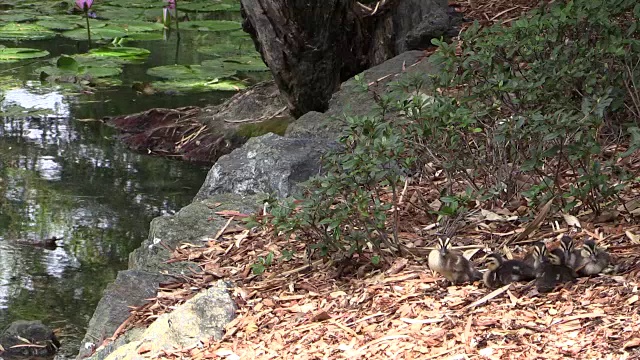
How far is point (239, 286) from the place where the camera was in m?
4.27

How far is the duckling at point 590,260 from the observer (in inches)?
144

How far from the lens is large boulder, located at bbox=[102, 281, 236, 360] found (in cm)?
392

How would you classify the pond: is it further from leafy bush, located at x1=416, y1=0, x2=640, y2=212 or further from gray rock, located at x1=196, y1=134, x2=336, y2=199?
leafy bush, located at x1=416, y1=0, x2=640, y2=212

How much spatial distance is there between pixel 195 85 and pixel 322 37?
10.9 feet

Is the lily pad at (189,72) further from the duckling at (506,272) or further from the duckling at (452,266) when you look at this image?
the duckling at (506,272)

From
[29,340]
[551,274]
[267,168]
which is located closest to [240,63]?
[267,168]

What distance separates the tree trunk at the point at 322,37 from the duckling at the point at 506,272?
374 cm

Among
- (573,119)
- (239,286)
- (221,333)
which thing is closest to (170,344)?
(221,333)

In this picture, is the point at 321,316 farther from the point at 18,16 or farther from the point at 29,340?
the point at 18,16

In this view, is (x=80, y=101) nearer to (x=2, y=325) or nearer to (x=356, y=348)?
(x=2, y=325)

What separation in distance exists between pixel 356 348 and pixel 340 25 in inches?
179

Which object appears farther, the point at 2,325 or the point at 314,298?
the point at 2,325

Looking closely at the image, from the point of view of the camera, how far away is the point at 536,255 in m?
3.70

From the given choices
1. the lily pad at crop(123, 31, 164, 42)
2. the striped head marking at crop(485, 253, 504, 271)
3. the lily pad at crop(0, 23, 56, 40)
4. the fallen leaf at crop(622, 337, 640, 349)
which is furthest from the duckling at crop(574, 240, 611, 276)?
the lily pad at crop(0, 23, 56, 40)
